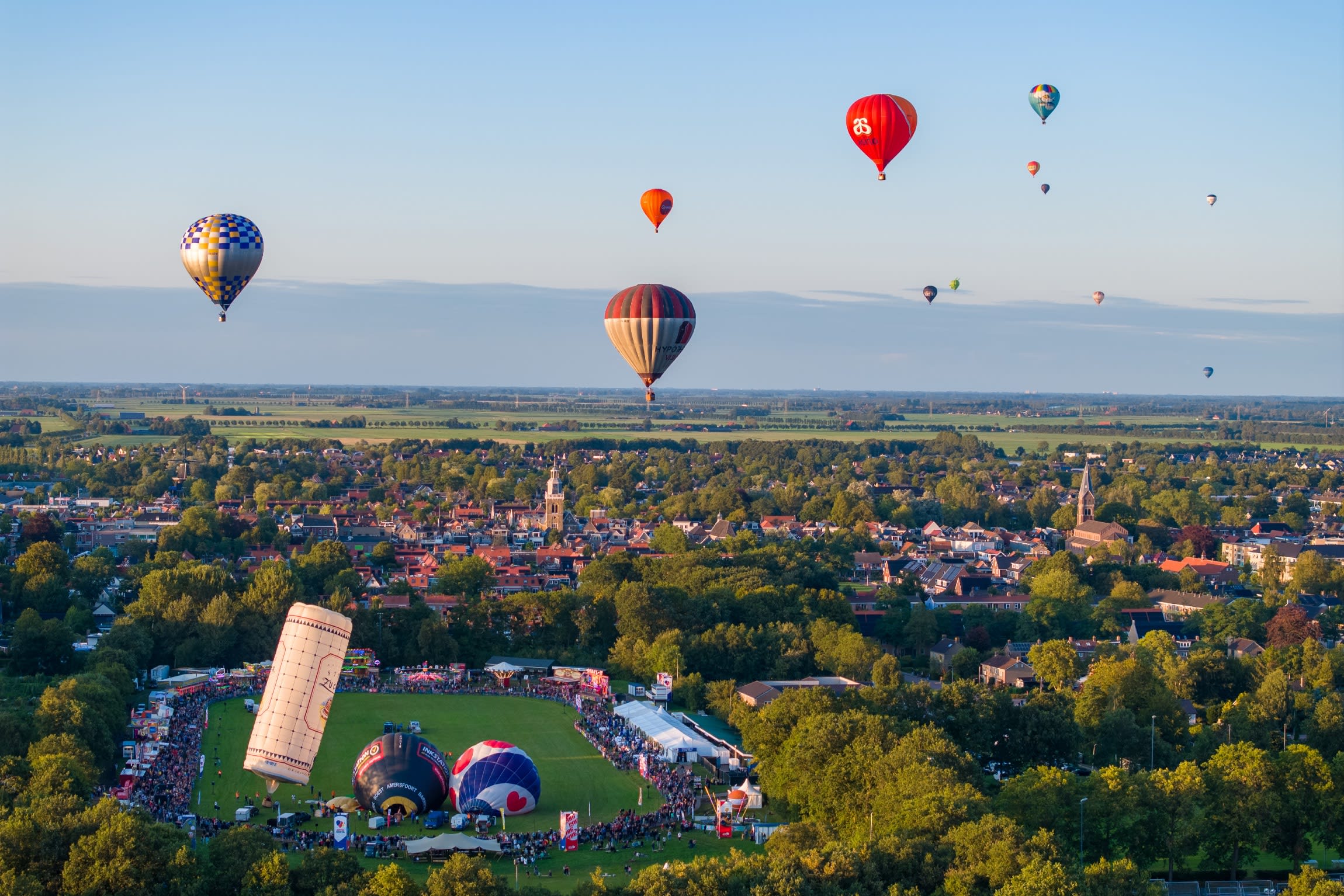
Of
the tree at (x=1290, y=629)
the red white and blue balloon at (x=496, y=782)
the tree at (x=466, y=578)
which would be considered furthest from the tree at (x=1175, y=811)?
the tree at (x=466, y=578)

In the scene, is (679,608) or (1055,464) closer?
(679,608)

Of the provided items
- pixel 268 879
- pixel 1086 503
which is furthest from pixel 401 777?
pixel 1086 503

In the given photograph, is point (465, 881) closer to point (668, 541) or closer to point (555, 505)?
point (668, 541)

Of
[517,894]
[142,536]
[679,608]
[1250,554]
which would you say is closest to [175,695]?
[679,608]

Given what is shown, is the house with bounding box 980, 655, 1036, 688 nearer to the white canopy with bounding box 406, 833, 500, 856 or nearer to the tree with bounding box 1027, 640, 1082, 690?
the tree with bounding box 1027, 640, 1082, 690

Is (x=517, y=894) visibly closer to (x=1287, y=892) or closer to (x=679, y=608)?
(x=1287, y=892)

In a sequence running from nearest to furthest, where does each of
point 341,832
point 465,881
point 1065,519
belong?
point 465,881
point 341,832
point 1065,519
